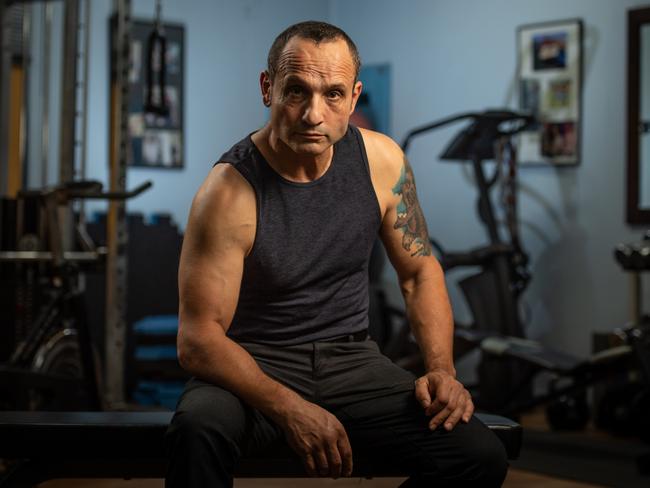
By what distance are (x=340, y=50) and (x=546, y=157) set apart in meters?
3.22

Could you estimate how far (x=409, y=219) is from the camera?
184 centimetres

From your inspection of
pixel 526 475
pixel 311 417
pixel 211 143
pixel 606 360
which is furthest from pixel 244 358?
pixel 211 143

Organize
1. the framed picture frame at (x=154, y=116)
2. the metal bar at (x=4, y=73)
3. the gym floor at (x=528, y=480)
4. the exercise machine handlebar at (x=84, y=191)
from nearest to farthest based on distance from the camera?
the gym floor at (x=528, y=480)
the exercise machine handlebar at (x=84, y=191)
the metal bar at (x=4, y=73)
the framed picture frame at (x=154, y=116)

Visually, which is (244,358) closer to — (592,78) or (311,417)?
(311,417)

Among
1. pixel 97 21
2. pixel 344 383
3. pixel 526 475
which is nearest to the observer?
pixel 344 383

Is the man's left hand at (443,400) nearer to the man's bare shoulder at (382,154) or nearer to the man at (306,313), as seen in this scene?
the man at (306,313)

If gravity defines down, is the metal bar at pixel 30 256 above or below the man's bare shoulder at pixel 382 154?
below

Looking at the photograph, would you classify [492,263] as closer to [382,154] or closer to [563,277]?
[563,277]

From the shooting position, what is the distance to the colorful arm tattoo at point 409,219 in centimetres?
183

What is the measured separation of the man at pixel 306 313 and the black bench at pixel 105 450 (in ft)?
0.25

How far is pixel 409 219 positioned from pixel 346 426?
43 centimetres

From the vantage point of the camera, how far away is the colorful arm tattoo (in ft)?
6.01

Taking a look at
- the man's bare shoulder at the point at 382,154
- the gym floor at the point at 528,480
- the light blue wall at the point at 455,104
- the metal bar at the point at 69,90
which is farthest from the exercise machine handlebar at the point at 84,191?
the light blue wall at the point at 455,104

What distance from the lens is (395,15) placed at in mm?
5246
